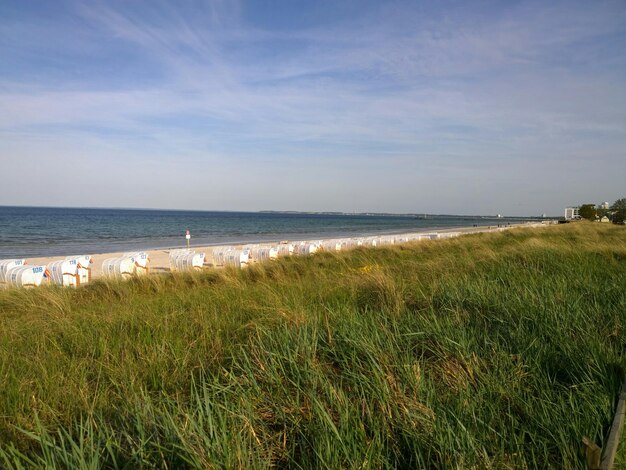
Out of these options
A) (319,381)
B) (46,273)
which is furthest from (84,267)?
(319,381)

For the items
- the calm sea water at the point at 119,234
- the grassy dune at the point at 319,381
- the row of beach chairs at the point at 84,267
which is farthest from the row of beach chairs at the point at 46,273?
the calm sea water at the point at 119,234

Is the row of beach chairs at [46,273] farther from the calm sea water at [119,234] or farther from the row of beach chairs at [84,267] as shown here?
the calm sea water at [119,234]

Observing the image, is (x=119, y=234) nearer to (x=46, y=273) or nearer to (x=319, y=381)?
(x=46, y=273)

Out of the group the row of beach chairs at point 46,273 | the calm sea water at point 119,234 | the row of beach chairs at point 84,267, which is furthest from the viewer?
the calm sea water at point 119,234

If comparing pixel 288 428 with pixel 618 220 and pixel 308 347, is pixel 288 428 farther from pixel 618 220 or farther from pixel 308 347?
pixel 618 220

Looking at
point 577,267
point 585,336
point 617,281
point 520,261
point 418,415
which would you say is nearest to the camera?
point 418,415

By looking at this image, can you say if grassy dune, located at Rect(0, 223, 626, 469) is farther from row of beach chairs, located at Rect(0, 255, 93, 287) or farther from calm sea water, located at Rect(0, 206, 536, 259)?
calm sea water, located at Rect(0, 206, 536, 259)

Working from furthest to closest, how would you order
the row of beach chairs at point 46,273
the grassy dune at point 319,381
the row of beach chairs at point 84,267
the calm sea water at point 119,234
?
the calm sea water at point 119,234, the row of beach chairs at point 84,267, the row of beach chairs at point 46,273, the grassy dune at point 319,381

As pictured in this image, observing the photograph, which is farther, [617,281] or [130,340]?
[617,281]

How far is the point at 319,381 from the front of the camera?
121 inches

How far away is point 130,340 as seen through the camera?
166 inches

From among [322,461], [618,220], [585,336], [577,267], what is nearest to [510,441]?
[322,461]

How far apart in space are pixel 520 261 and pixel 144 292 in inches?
293

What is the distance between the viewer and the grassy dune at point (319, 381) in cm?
236
